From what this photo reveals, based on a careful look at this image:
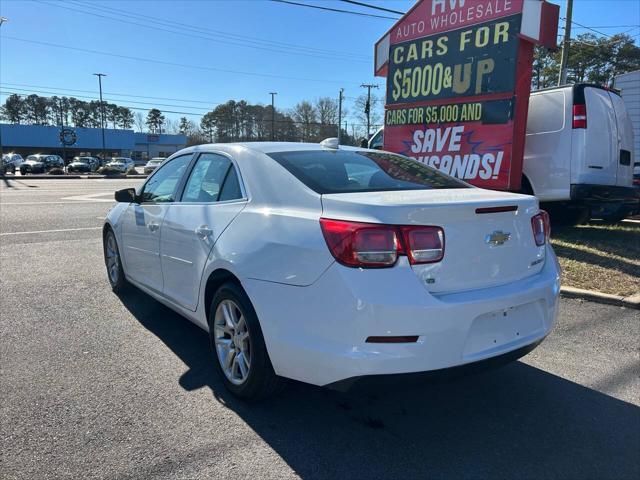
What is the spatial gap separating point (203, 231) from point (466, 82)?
19.9 feet

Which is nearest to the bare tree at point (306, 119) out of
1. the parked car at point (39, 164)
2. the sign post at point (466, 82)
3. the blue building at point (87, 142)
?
the blue building at point (87, 142)

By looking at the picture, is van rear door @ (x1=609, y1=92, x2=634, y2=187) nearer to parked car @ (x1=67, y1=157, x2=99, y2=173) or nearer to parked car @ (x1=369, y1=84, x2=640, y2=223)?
parked car @ (x1=369, y1=84, x2=640, y2=223)

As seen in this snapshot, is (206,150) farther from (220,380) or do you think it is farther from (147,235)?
(220,380)

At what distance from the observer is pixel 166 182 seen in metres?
4.30

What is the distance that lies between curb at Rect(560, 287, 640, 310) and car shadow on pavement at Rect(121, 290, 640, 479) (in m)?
1.99

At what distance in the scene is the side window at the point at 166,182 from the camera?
410 cm

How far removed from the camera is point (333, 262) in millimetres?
2406

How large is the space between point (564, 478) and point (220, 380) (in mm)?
2092

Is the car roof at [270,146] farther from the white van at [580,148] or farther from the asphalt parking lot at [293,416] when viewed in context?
the white van at [580,148]

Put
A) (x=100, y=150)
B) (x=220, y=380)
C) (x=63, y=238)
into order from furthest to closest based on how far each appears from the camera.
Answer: (x=100, y=150) → (x=63, y=238) → (x=220, y=380)

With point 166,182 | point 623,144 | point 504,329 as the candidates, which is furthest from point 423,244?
point 623,144

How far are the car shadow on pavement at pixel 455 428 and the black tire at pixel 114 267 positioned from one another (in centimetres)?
214

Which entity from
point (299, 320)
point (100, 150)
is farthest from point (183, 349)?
point (100, 150)

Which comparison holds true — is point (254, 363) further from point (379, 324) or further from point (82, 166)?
point (82, 166)
